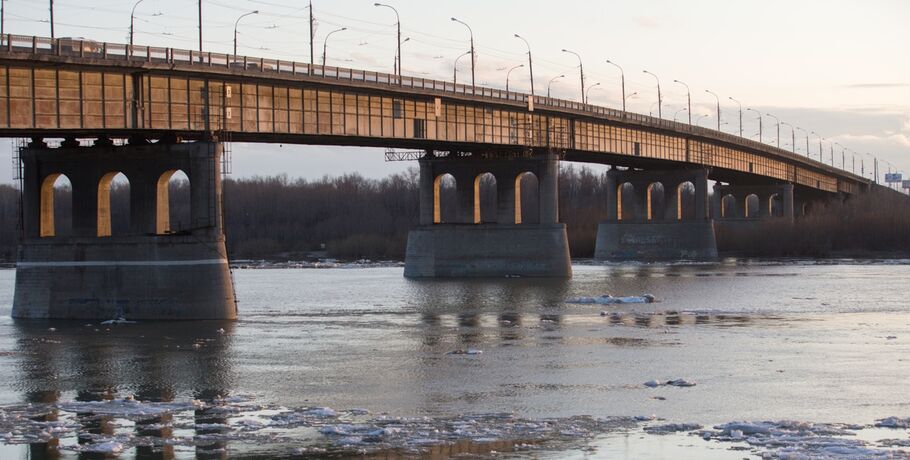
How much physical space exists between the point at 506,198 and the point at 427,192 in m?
5.88

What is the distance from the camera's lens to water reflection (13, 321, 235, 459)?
85.3 ft

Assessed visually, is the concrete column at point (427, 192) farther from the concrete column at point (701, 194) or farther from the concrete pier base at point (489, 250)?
the concrete column at point (701, 194)

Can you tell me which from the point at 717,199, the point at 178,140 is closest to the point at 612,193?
the point at 717,199

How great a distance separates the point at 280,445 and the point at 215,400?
669 centimetres

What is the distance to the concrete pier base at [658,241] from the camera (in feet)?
446

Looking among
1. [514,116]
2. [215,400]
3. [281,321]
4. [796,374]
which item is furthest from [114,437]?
[514,116]

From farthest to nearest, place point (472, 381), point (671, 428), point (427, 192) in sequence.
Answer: point (427, 192) → point (472, 381) → point (671, 428)

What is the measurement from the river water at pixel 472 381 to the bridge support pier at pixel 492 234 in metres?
31.2

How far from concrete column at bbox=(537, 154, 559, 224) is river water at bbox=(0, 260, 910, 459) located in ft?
106

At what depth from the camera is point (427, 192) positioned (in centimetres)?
9869

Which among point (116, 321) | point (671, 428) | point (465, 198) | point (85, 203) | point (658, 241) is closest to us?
point (671, 428)

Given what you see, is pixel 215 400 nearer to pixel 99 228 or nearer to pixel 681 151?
pixel 99 228

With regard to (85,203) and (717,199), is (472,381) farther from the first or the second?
(717,199)

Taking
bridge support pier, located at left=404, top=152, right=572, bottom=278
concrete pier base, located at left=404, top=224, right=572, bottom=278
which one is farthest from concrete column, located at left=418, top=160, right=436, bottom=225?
concrete pier base, located at left=404, top=224, right=572, bottom=278
